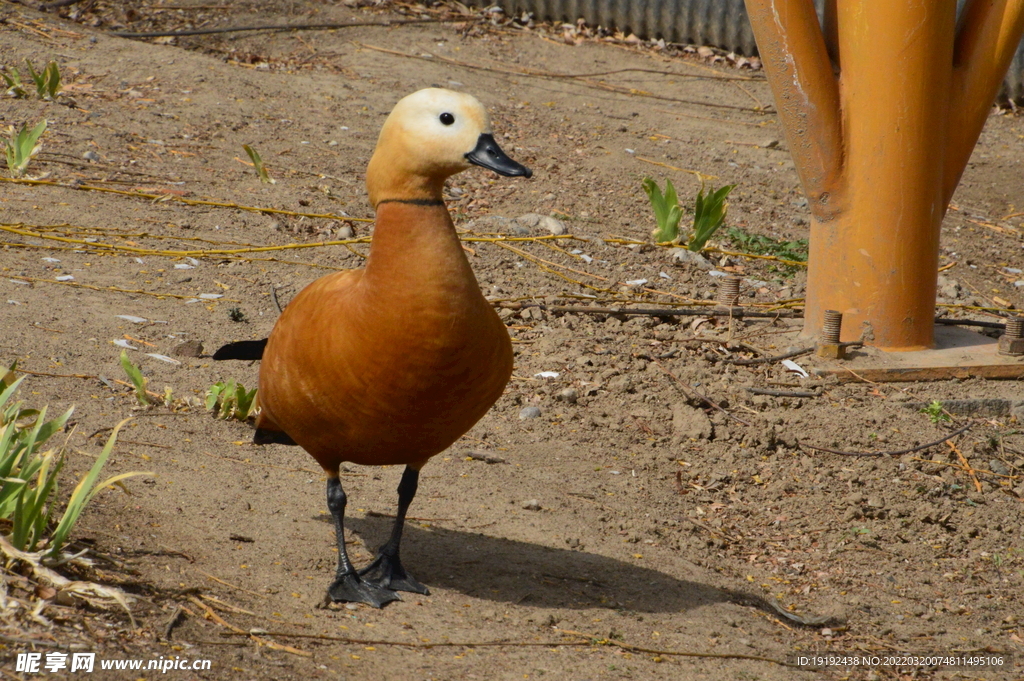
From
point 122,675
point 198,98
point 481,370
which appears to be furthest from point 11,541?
point 198,98

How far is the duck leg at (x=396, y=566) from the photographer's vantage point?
3.11 meters

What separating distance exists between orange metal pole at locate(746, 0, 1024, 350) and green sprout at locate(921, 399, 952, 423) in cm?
41

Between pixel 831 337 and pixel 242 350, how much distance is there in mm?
2639

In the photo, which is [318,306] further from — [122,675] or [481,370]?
[122,675]

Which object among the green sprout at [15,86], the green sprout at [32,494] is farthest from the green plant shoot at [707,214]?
the green sprout at [15,86]

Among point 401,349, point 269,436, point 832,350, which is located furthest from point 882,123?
point 269,436

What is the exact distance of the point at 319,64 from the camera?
29.5 ft

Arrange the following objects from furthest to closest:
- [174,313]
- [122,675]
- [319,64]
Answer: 1. [319,64]
2. [174,313]
3. [122,675]

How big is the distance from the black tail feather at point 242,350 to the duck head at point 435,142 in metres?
1.09

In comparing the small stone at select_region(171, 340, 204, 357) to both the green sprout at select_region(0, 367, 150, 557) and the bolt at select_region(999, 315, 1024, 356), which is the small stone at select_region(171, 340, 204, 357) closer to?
the green sprout at select_region(0, 367, 150, 557)

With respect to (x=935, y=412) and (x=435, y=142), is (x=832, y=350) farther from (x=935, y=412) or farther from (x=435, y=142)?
(x=435, y=142)

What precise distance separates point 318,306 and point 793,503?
6.85 feet

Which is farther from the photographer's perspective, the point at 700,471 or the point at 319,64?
the point at 319,64

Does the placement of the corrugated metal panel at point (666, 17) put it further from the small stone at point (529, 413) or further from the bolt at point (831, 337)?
the small stone at point (529, 413)
